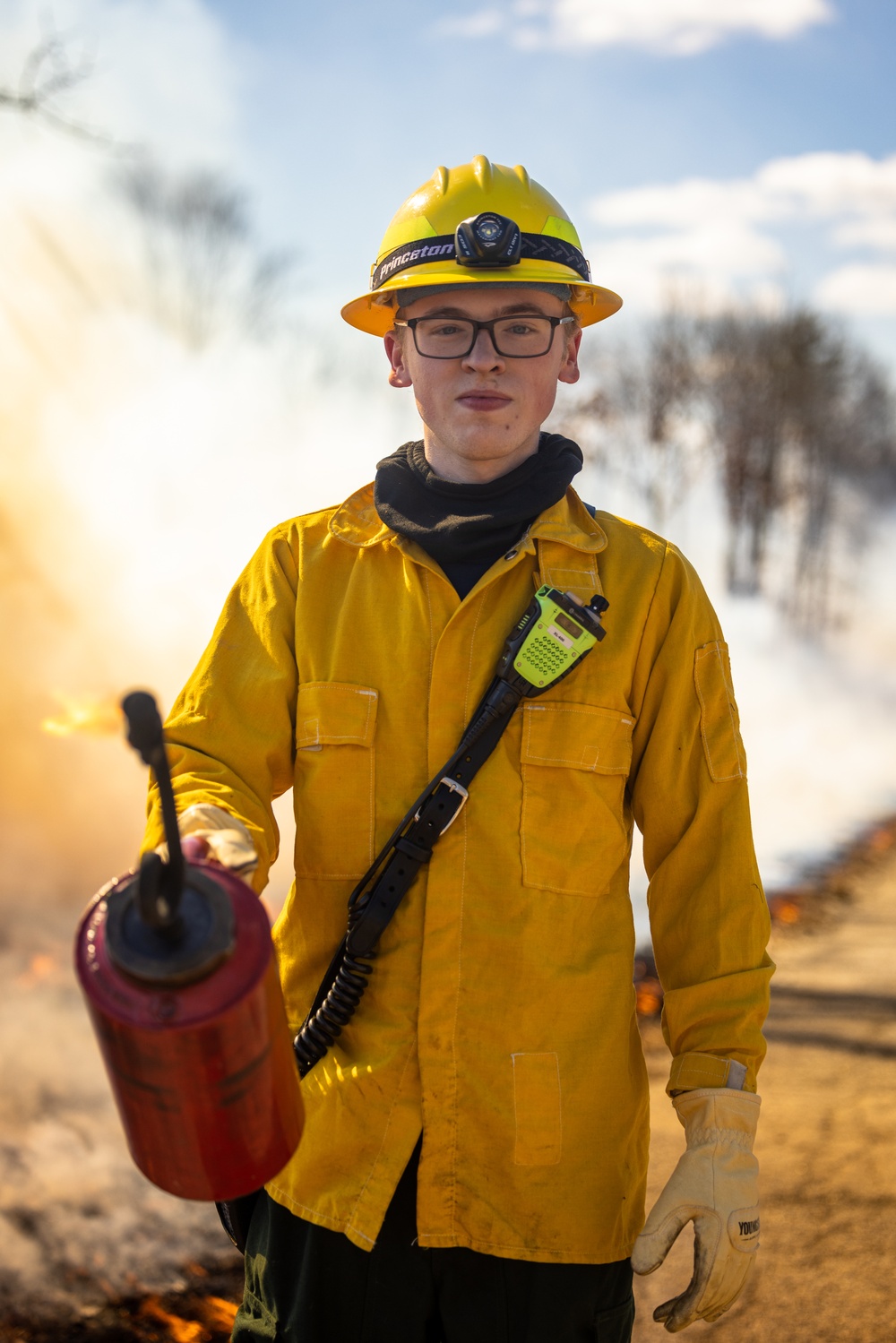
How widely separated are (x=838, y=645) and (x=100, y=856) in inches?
901

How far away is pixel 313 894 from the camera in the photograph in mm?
2182

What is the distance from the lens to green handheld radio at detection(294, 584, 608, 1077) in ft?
6.65

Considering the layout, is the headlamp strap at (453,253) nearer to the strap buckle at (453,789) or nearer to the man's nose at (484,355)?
the man's nose at (484,355)

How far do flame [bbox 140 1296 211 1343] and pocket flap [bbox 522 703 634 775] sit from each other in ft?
7.59

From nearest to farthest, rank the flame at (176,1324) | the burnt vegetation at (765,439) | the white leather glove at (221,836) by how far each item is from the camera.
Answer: the white leather glove at (221,836)
the flame at (176,1324)
the burnt vegetation at (765,439)

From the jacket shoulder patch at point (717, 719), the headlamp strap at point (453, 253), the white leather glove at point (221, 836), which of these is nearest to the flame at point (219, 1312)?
the white leather glove at point (221, 836)

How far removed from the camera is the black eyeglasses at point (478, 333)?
2225 mm

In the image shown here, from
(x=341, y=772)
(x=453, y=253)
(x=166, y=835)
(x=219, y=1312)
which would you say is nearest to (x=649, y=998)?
(x=219, y=1312)

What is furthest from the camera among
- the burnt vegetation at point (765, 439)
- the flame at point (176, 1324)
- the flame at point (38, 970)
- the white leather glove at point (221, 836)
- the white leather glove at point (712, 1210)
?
the burnt vegetation at point (765, 439)

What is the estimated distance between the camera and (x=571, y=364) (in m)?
2.44

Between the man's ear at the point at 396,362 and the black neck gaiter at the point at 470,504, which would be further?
the man's ear at the point at 396,362

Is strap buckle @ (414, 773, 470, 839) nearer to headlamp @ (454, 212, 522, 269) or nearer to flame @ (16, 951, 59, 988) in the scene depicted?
headlamp @ (454, 212, 522, 269)

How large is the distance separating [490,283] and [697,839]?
1200 millimetres

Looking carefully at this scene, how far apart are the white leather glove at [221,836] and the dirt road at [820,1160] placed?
2.62 metres
